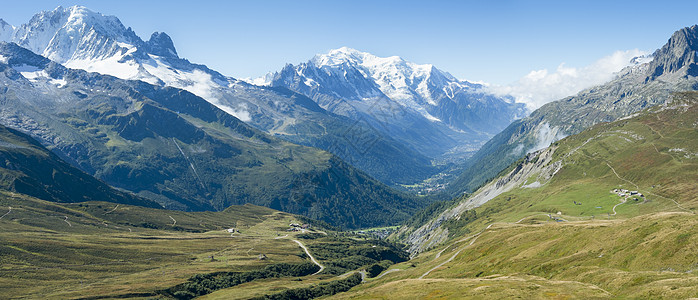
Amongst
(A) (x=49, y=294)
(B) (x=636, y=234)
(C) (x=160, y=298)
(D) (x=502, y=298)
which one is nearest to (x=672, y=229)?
(B) (x=636, y=234)

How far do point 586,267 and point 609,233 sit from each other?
29315mm

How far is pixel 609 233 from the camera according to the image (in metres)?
132

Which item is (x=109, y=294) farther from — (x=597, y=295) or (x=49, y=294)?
(x=597, y=295)

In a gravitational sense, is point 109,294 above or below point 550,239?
below

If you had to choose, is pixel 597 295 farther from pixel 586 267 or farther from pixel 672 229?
pixel 672 229

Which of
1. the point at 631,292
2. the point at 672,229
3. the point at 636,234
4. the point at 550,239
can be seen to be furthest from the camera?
the point at 550,239

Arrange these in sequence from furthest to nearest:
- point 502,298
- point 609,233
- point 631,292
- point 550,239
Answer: point 550,239 → point 609,233 → point 502,298 → point 631,292

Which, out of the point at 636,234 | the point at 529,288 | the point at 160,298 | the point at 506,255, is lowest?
the point at 160,298

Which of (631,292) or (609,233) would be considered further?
(609,233)

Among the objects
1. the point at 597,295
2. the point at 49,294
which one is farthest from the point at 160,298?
the point at 597,295

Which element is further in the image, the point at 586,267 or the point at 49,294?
the point at 49,294

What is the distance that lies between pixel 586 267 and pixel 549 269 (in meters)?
14.5

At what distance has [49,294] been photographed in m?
186

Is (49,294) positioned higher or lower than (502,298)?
lower
